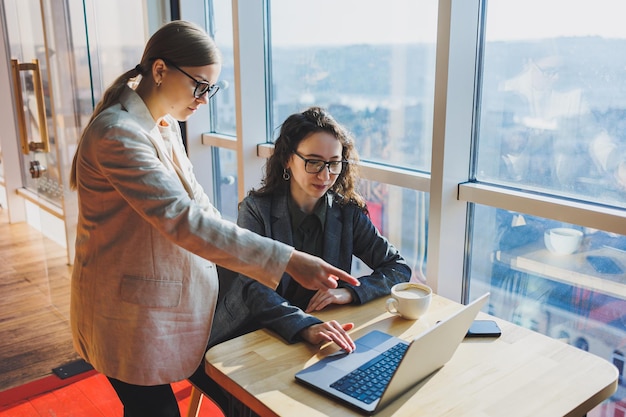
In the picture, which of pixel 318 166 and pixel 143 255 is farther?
pixel 318 166

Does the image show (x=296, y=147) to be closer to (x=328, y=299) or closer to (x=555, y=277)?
(x=328, y=299)

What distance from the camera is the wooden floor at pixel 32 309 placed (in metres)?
2.78

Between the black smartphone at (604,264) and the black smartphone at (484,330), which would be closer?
the black smartphone at (484,330)

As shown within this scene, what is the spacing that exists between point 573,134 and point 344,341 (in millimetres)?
1005

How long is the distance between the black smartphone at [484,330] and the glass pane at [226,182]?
6.67 ft

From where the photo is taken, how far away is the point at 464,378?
4.17 feet

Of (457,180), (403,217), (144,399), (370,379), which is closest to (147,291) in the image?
(144,399)

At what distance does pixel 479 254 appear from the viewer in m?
2.17

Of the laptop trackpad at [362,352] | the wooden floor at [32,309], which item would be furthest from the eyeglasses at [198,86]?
the wooden floor at [32,309]

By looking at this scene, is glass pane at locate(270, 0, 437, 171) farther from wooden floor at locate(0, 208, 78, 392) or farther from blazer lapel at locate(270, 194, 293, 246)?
wooden floor at locate(0, 208, 78, 392)

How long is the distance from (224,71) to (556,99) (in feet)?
6.23

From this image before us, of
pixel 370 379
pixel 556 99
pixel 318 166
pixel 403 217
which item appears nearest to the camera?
pixel 370 379

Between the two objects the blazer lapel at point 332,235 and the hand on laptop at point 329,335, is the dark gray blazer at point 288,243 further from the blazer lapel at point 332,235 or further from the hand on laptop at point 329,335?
the hand on laptop at point 329,335

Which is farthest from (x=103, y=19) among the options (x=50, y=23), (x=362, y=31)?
(x=362, y=31)
